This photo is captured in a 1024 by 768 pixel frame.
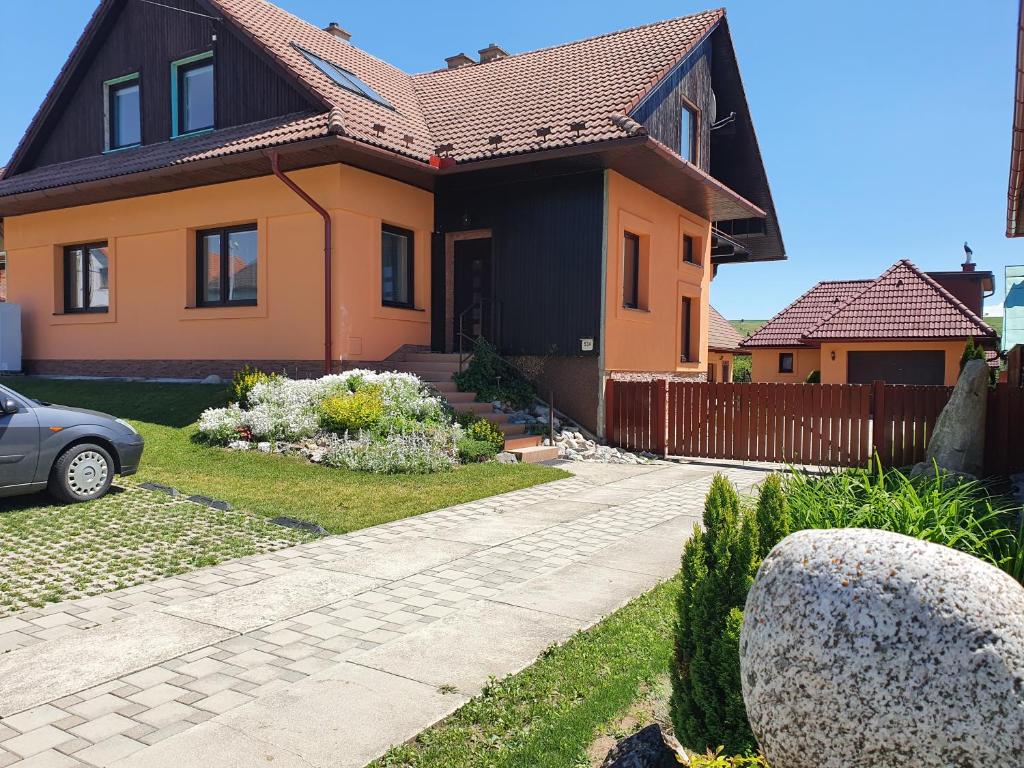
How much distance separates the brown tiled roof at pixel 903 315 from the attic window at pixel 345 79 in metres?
17.2

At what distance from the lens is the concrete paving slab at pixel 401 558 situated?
602 cm

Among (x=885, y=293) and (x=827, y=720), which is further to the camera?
(x=885, y=293)

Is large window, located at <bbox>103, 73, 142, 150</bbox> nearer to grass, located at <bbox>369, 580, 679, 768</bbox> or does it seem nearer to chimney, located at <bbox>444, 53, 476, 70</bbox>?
chimney, located at <bbox>444, 53, 476, 70</bbox>

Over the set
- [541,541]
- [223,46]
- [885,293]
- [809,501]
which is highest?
[223,46]

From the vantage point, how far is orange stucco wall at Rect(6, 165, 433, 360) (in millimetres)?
14023

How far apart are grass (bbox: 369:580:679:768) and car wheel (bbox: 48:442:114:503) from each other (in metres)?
6.00

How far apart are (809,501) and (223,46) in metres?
15.0

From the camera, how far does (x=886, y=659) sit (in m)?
2.04

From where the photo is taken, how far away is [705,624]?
2947 mm

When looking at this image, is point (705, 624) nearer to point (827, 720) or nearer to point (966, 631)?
point (827, 720)

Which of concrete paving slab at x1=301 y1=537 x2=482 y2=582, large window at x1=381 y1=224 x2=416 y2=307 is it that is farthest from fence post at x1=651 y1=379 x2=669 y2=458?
concrete paving slab at x1=301 y1=537 x2=482 y2=582

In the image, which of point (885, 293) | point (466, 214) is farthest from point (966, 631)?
point (885, 293)

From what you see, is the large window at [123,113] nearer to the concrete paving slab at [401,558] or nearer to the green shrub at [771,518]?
the concrete paving slab at [401,558]

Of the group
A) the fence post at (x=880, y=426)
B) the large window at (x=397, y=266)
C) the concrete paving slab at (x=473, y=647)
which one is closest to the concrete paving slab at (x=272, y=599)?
the concrete paving slab at (x=473, y=647)
